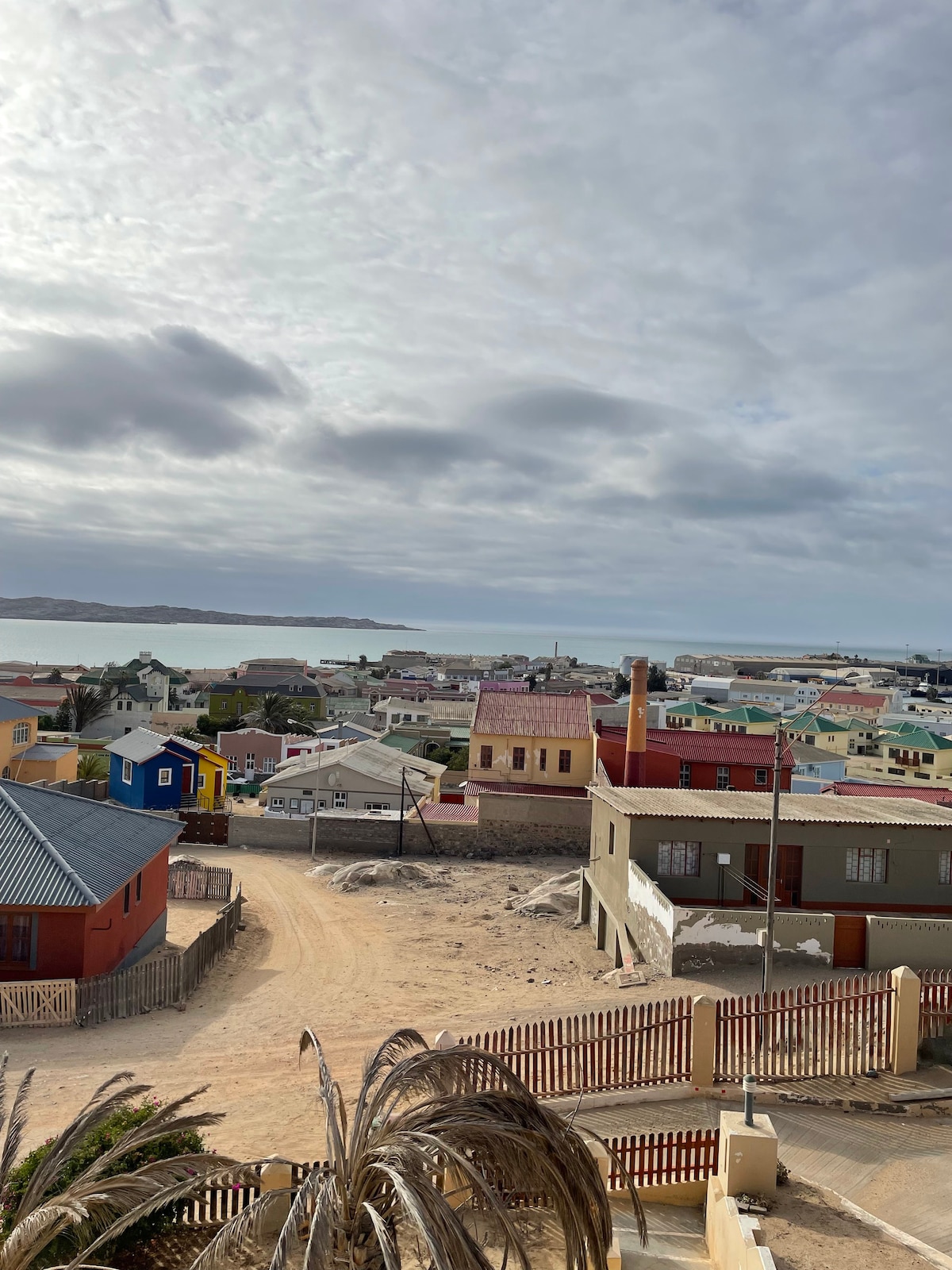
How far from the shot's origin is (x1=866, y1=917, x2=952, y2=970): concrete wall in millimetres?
19828

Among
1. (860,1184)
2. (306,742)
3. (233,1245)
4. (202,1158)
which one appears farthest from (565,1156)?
(306,742)

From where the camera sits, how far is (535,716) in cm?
5066

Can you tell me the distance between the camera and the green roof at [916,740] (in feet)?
250

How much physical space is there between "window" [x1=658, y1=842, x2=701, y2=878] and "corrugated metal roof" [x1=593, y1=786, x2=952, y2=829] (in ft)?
2.89

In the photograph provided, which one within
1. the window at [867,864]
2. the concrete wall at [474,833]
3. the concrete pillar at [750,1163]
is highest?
the window at [867,864]

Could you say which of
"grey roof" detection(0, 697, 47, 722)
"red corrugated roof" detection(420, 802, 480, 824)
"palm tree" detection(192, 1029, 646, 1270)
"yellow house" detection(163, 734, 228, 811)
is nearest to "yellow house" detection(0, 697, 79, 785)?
"grey roof" detection(0, 697, 47, 722)

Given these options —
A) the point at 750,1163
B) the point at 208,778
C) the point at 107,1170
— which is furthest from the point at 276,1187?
the point at 208,778

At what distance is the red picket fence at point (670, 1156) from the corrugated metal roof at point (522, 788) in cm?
3578

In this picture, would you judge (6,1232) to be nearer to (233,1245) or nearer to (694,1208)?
(233,1245)

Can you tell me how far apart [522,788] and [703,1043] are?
115ft

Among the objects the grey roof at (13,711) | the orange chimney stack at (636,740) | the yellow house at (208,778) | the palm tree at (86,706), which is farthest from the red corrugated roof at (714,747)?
the palm tree at (86,706)

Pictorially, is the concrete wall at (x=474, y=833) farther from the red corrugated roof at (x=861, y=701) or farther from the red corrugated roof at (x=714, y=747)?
the red corrugated roof at (x=861, y=701)

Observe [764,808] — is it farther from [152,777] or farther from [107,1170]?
[152,777]

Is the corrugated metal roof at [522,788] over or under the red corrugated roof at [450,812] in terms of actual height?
over
